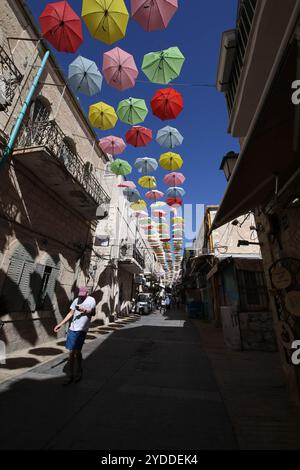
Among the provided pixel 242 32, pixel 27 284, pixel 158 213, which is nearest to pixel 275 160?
pixel 242 32

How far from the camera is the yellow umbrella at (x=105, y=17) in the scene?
597 cm

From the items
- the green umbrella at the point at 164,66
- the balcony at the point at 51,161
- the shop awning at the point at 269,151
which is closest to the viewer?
the shop awning at the point at 269,151

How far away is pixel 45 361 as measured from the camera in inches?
229

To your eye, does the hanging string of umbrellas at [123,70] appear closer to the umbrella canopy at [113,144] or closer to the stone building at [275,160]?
the umbrella canopy at [113,144]

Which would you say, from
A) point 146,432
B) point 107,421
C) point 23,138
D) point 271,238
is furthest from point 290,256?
point 23,138

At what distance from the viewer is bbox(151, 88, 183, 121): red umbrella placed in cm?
840

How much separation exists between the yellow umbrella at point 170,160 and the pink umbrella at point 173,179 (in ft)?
6.76

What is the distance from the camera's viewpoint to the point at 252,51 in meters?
5.07

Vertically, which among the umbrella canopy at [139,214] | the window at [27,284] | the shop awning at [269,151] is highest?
the umbrella canopy at [139,214]

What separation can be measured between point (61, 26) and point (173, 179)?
8.58m

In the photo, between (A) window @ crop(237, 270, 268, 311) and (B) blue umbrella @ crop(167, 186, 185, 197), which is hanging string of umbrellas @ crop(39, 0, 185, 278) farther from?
(A) window @ crop(237, 270, 268, 311)

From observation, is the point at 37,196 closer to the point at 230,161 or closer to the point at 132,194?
the point at 230,161

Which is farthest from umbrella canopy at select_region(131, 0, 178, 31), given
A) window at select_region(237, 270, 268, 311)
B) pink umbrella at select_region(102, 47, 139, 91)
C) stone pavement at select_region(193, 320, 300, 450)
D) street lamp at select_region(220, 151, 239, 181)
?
window at select_region(237, 270, 268, 311)

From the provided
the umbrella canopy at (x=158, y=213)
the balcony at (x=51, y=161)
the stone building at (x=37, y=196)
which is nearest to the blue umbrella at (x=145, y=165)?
the stone building at (x=37, y=196)
